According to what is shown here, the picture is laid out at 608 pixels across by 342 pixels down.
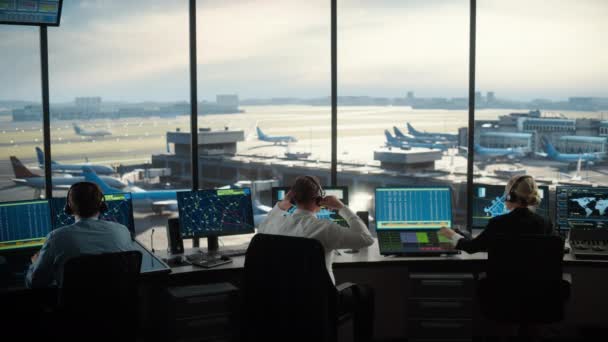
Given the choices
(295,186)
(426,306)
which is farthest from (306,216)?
(426,306)

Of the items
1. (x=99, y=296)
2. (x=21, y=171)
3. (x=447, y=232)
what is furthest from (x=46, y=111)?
(x=21, y=171)

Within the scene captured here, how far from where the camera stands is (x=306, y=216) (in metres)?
2.90

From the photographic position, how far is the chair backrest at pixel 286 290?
2506 mm

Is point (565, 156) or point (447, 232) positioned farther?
point (565, 156)

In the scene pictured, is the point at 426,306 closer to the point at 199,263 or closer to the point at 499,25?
the point at 199,263

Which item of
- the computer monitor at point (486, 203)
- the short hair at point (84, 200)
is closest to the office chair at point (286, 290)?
the short hair at point (84, 200)

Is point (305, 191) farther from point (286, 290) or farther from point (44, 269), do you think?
point (44, 269)

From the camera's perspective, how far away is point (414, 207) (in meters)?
4.12

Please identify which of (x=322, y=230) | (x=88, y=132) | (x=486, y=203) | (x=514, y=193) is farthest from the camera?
(x=88, y=132)

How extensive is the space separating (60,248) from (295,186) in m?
1.16

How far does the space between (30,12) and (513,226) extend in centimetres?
323

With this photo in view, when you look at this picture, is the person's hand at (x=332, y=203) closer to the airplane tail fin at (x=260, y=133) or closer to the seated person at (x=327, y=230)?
the seated person at (x=327, y=230)

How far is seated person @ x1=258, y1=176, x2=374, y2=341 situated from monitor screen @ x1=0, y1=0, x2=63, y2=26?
1.93 meters

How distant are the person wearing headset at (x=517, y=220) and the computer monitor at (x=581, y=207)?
758mm
